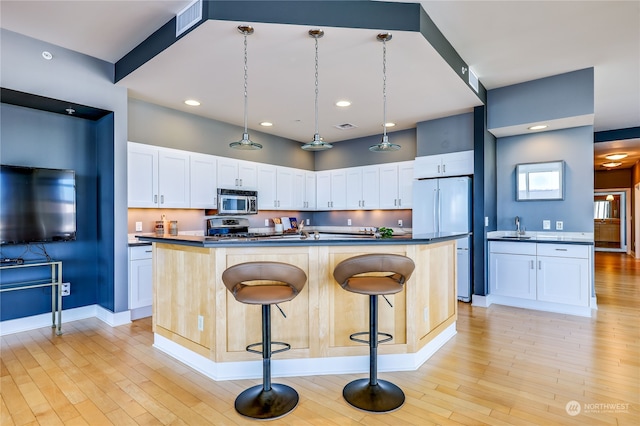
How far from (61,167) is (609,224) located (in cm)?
1460

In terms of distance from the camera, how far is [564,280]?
4117 mm

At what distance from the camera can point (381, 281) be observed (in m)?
2.27

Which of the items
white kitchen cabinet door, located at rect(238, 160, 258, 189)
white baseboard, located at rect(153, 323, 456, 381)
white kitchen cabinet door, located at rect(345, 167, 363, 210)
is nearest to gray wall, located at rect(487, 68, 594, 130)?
white kitchen cabinet door, located at rect(345, 167, 363, 210)

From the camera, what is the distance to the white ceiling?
271 centimetres

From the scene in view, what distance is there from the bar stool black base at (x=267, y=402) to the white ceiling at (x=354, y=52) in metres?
2.68

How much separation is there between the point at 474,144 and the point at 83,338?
5.20m

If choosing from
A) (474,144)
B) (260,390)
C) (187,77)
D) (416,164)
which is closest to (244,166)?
(187,77)

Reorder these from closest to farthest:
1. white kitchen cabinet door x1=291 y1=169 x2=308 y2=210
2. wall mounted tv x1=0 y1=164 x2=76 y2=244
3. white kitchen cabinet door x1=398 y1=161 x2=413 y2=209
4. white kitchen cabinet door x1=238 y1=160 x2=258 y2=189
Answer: wall mounted tv x1=0 y1=164 x2=76 y2=244, white kitchen cabinet door x1=238 y1=160 x2=258 y2=189, white kitchen cabinet door x1=398 y1=161 x2=413 y2=209, white kitchen cabinet door x1=291 y1=169 x2=308 y2=210

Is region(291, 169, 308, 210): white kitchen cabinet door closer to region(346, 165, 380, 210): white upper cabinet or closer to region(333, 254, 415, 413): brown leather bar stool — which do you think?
region(346, 165, 380, 210): white upper cabinet

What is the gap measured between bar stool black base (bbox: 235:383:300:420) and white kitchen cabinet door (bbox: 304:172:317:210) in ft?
15.0

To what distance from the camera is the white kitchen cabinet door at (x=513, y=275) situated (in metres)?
4.33

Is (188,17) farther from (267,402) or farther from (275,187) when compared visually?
(275,187)

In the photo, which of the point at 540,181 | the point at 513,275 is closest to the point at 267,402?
the point at 513,275

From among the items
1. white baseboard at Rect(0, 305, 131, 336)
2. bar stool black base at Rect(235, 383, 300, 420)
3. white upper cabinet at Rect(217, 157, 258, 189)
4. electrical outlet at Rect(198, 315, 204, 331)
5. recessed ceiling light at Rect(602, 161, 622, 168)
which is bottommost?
bar stool black base at Rect(235, 383, 300, 420)
